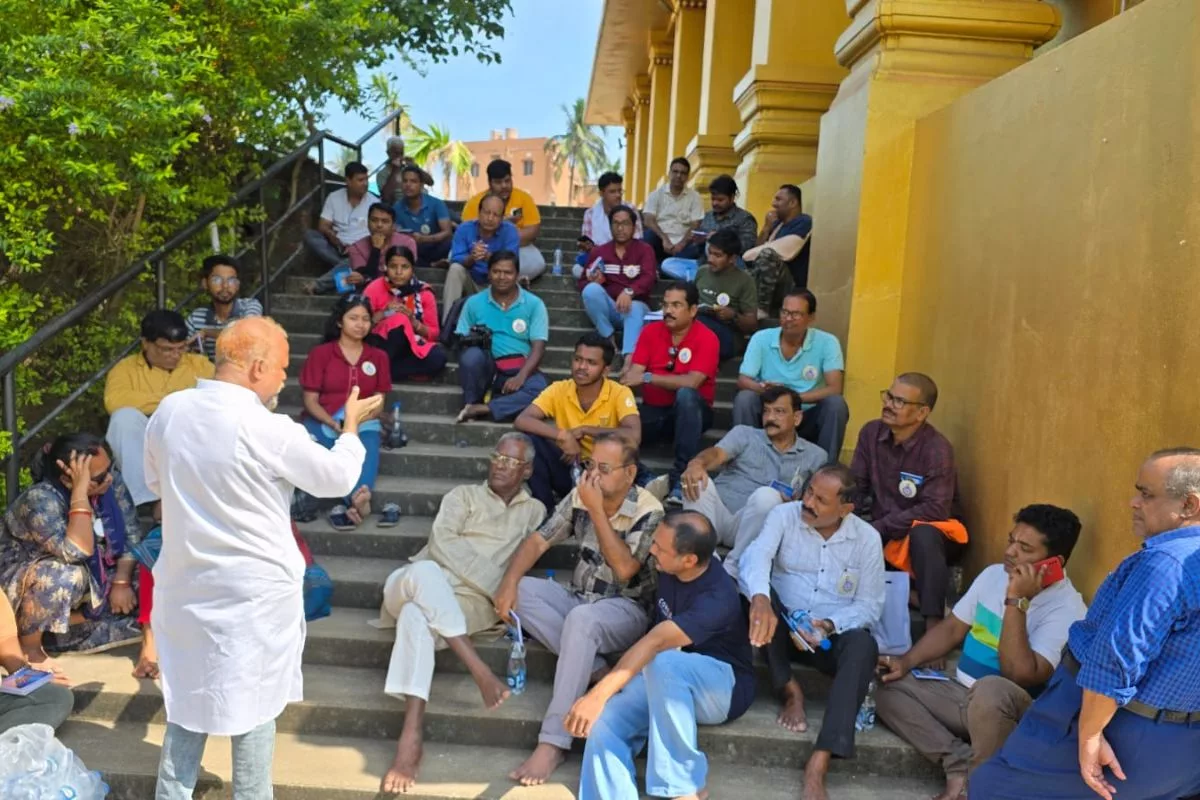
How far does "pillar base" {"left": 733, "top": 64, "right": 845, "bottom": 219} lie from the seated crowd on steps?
127 inches

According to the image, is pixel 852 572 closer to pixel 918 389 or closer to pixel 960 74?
pixel 918 389

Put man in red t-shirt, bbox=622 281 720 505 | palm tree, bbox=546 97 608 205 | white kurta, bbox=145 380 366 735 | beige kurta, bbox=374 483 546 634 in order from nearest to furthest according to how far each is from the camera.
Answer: white kurta, bbox=145 380 366 735
beige kurta, bbox=374 483 546 634
man in red t-shirt, bbox=622 281 720 505
palm tree, bbox=546 97 608 205

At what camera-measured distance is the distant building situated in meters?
48.8

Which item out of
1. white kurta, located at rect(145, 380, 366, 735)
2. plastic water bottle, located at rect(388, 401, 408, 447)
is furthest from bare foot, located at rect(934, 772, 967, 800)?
plastic water bottle, located at rect(388, 401, 408, 447)

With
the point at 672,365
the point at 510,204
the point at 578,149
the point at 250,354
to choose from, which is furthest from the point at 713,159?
the point at 578,149

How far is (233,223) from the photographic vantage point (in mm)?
6559

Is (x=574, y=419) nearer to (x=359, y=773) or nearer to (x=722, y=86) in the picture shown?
(x=359, y=773)

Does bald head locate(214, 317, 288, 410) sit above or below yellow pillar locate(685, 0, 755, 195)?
below

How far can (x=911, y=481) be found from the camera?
4.75 meters

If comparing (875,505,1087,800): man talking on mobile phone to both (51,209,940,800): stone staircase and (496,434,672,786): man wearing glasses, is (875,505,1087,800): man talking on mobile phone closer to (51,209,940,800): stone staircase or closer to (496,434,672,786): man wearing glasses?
(51,209,940,800): stone staircase

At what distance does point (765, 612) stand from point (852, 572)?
46 centimetres

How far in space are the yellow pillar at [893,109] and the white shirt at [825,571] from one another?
5.01 feet

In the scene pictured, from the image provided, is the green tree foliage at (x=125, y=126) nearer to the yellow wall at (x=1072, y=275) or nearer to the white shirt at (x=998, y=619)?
the yellow wall at (x=1072, y=275)

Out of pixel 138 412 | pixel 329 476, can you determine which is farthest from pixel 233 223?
pixel 329 476
